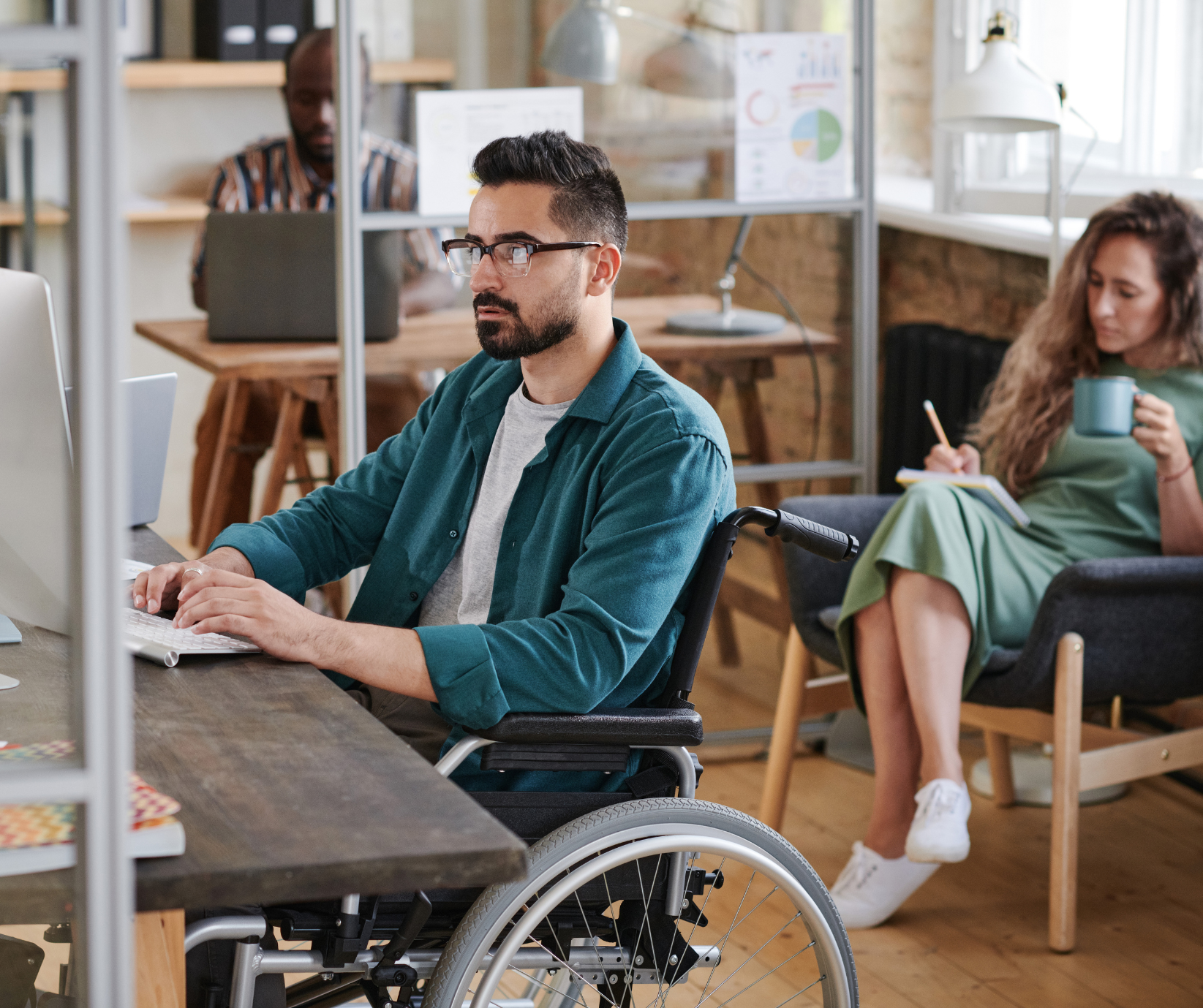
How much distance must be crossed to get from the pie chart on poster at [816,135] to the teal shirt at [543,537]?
1.55 m

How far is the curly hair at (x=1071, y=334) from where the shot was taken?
260 cm

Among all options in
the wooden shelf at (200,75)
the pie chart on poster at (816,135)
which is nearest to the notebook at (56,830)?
the pie chart on poster at (816,135)

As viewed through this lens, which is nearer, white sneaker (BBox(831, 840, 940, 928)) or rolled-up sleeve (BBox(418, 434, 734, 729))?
rolled-up sleeve (BBox(418, 434, 734, 729))

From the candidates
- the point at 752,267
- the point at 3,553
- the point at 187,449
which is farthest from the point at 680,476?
the point at 187,449

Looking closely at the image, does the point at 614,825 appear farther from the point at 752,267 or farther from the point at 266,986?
the point at 752,267

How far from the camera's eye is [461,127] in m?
2.89

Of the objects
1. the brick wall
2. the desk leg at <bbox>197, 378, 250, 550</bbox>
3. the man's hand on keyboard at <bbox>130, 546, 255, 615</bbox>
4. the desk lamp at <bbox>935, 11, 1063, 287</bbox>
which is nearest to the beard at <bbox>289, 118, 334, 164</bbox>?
the desk leg at <bbox>197, 378, 250, 550</bbox>

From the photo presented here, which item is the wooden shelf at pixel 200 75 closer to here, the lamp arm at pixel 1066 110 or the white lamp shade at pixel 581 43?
the white lamp shade at pixel 581 43

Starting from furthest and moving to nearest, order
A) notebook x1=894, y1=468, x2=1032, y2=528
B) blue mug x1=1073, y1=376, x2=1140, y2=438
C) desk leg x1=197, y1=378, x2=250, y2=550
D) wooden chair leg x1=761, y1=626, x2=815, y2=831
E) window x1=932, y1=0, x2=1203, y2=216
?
desk leg x1=197, y1=378, x2=250, y2=550, window x1=932, y1=0, x2=1203, y2=216, wooden chair leg x1=761, y1=626, x2=815, y2=831, notebook x1=894, y1=468, x2=1032, y2=528, blue mug x1=1073, y1=376, x2=1140, y2=438

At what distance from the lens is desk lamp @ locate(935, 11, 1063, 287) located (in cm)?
281

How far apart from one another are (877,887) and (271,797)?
1613 millimetres

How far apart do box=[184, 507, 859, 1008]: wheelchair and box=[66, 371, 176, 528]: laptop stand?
0.64 m

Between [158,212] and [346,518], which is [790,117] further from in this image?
[158,212]

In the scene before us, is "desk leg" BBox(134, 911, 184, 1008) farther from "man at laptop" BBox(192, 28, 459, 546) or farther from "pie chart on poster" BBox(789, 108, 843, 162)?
"pie chart on poster" BBox(789, 108, 843, 162)
